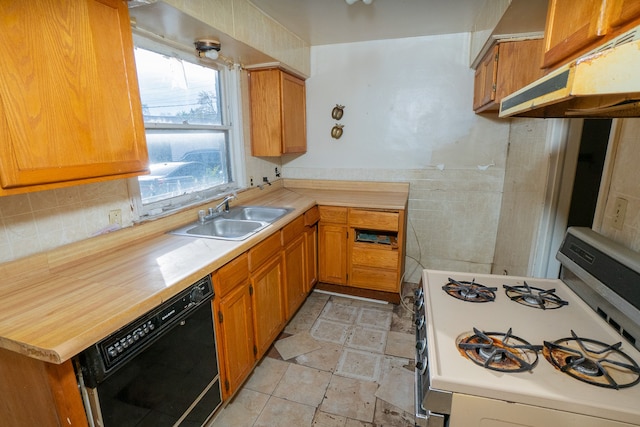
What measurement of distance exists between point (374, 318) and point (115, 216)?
199 centimetres

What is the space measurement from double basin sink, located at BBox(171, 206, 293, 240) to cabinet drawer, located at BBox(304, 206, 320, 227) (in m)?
0.20

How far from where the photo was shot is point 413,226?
318cm

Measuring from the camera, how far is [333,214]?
9.05 feet

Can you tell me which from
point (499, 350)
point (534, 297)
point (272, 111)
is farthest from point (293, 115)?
point (499, 350)

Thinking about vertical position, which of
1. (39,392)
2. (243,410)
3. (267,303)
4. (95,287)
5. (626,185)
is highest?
(626,185)

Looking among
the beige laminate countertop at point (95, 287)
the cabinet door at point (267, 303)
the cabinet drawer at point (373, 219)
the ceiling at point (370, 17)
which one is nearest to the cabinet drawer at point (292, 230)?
the cabinet door at point (267, 303)

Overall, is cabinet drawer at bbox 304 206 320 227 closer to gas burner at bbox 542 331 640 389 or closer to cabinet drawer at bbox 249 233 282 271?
cabinet drawer at bbox 249 233 282 271

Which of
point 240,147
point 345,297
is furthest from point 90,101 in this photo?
point 345,297

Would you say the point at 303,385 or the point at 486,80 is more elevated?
the point at 486,80

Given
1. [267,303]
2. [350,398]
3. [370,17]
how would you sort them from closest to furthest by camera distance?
[350,398]
[267,303]
[370,17]

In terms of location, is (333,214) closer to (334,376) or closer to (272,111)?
(272,111)

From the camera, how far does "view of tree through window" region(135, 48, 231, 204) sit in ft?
6.22

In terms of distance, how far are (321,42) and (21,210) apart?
2.69 meters

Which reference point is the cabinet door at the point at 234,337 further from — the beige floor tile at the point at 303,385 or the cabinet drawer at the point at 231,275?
the beige floor tile at the point at 303,385
